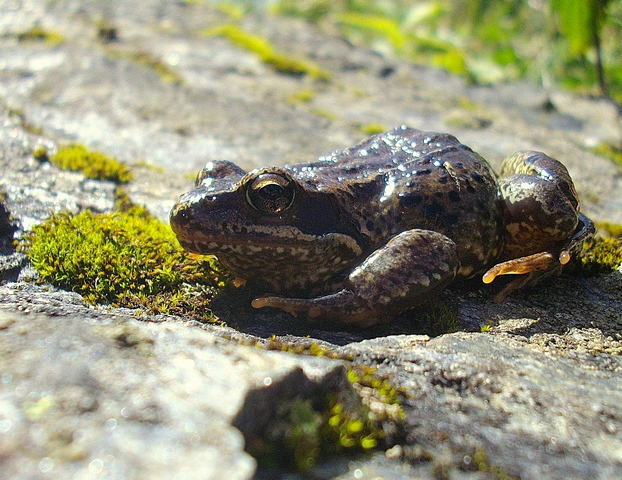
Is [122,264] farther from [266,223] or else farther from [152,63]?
[152,63]

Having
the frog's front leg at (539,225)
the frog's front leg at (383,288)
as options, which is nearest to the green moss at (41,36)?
the frog's front leg at (383,288)

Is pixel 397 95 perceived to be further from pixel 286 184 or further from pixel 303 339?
pixel 303 339

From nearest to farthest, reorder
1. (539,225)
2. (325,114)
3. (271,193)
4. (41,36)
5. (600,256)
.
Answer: (271,193)
(539,225)
(600,256)
(325,114)
(41,36)

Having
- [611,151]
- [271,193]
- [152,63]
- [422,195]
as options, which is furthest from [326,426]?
[152,63]

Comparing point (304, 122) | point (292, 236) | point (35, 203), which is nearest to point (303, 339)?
point (292, 236)

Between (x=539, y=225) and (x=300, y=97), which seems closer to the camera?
(x=539, y=225)
